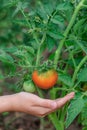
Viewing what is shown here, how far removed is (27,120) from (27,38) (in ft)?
2.18

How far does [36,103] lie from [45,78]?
0.08m

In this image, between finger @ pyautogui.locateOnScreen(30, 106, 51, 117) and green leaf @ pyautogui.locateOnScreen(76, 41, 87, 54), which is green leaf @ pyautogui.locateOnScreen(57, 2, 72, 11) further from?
finger @ pyautogui.locateOnScreen(30, 106, 51, 117)

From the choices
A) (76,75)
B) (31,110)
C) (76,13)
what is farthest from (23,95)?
(76,13)

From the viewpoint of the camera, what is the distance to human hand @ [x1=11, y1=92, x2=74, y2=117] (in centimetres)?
114

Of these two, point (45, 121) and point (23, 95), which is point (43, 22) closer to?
point (23, 95)

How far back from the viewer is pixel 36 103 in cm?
116

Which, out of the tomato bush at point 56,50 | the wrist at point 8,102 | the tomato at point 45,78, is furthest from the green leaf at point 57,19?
the wrist at point 8,102

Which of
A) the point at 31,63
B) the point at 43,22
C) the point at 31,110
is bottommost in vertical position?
the point at 31,110

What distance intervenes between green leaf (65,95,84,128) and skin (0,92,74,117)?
0.02 meters

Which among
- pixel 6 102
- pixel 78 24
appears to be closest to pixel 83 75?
pixel 78 24

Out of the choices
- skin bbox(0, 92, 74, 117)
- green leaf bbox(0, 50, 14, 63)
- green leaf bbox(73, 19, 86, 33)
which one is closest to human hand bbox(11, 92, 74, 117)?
skin bbox(0, 92, 74, 117)

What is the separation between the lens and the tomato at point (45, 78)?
1141 millimetres

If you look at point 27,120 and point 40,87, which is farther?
point 27,120

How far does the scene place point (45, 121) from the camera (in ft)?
7.22
